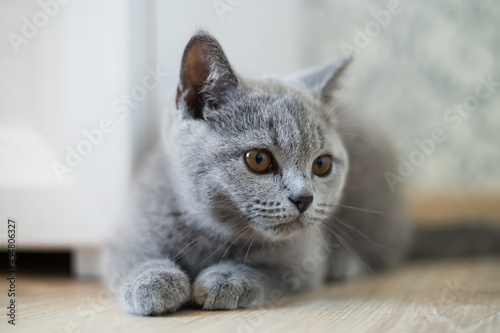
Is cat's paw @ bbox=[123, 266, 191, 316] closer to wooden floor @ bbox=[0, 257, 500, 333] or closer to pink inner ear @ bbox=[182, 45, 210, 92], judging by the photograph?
wooden floor @ bbox=[0, 257, 500, 333]

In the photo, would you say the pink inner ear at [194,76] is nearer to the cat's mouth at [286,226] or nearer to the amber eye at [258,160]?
the amber eye at [258,160]

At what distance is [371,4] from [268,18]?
446 mm

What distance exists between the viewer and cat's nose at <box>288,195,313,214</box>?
1007 millimetres

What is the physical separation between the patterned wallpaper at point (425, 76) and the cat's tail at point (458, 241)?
308 mm

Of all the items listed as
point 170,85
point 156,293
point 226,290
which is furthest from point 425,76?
point 156,293

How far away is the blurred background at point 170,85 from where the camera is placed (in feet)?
4.59

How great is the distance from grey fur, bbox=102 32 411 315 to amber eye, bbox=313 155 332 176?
2cm

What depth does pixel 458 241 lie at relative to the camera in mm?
1854

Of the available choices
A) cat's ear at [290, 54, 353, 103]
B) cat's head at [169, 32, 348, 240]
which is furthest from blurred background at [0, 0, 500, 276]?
cat's ear at [290, 54, 353, 103]

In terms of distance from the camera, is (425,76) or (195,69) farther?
(425,76)

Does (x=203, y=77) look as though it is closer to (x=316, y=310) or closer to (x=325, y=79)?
(x=325, y=79)

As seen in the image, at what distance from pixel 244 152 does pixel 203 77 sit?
20 centimetres

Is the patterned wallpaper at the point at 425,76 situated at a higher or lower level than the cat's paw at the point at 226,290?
higher

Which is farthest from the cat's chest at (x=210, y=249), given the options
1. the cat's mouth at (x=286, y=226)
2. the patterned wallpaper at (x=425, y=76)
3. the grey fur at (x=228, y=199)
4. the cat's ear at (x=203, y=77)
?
the patterned wallpaper at (x=425, y=76)
